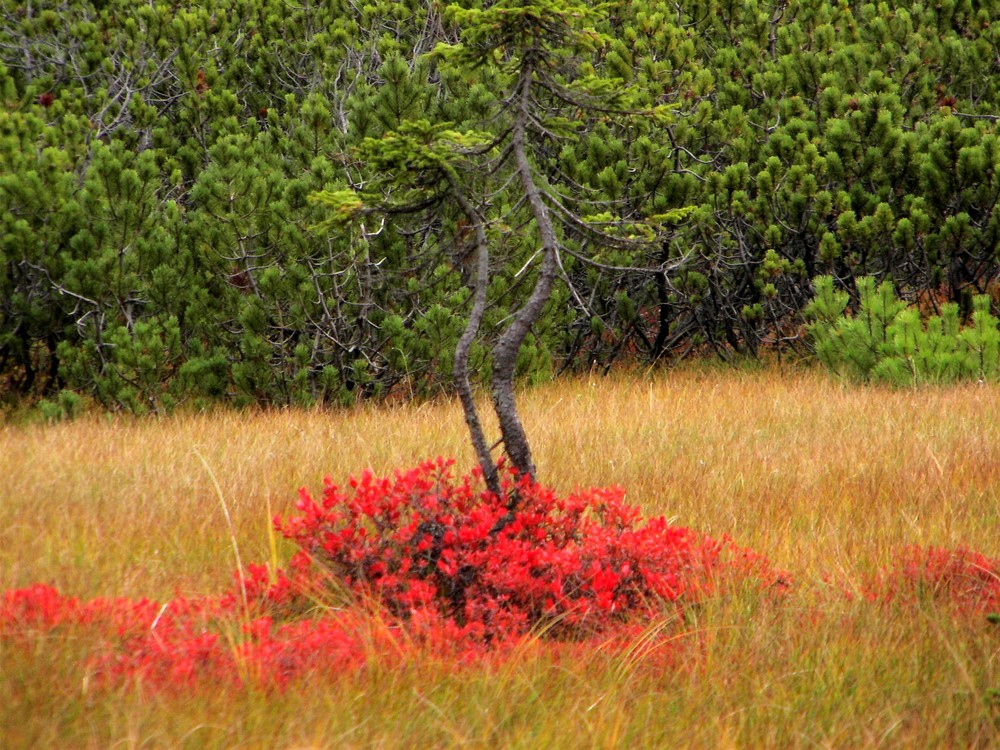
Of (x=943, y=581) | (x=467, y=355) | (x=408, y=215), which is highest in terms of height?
(x=408, y=215)

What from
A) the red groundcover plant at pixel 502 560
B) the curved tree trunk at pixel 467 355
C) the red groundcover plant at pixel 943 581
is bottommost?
the red groundcover plant at pixel 943 581

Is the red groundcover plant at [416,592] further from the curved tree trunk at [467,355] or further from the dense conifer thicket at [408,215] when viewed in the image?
the dense conifer thicket at [408,215]

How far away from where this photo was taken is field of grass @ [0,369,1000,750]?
2469 mm

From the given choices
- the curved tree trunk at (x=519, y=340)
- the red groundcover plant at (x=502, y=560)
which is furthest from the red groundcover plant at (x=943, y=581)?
the curved tree trunk at (x=519, y=340)

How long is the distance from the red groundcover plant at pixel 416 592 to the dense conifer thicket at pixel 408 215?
2073 millimetres

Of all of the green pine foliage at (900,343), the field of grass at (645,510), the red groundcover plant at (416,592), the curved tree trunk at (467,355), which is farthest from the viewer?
the green pine foliage at (900,343)

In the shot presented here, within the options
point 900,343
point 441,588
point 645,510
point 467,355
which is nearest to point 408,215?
point 645,510

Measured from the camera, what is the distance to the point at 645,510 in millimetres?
4594

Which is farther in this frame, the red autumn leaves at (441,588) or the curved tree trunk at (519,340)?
the curved tree trunk at (519,340)

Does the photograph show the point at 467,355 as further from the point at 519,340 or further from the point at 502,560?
the point at 502,560

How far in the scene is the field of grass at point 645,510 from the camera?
247cm

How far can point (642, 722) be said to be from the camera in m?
2.64

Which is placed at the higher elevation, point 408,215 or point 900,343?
point 408,215

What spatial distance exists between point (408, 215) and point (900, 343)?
145 inches
